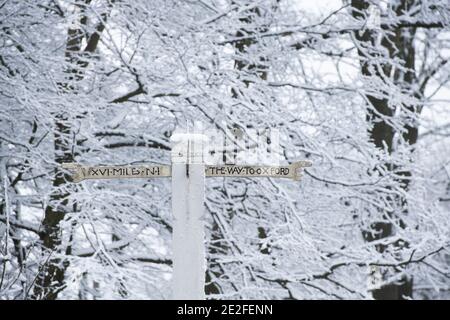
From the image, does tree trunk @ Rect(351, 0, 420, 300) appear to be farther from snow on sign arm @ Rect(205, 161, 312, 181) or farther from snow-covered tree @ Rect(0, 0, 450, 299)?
snow on sign arm @ Rect(205, 161, 312, 181)

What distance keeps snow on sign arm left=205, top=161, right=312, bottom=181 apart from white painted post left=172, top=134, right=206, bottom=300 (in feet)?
0.35

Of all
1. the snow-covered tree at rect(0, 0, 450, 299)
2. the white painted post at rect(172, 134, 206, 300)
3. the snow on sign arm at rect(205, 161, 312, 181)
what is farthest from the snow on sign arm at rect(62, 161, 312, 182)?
the snow-covered tree at rect(0, 0, 450, 299)

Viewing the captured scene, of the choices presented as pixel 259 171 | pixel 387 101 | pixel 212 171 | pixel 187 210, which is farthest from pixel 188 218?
pixel 387 101

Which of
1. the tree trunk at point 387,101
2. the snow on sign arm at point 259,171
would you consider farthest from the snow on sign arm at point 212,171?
the tree trunk at point 387,101

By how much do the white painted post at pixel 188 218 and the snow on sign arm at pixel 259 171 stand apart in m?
0.11

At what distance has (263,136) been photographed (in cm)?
566

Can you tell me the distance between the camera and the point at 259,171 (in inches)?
115

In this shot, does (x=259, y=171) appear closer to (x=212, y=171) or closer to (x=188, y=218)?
(x=212, y=171)

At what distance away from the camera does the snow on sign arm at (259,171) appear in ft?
9.52

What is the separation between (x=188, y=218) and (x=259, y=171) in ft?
1.28

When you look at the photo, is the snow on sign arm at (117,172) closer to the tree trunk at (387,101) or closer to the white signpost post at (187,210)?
the white signpost post at (187,210)

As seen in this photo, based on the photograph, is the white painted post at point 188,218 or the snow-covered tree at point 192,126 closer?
the white painted post at point 188,218

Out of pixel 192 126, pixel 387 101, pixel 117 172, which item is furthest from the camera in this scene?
pixel 387 101

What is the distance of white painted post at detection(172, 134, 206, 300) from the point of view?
9.07 feet
